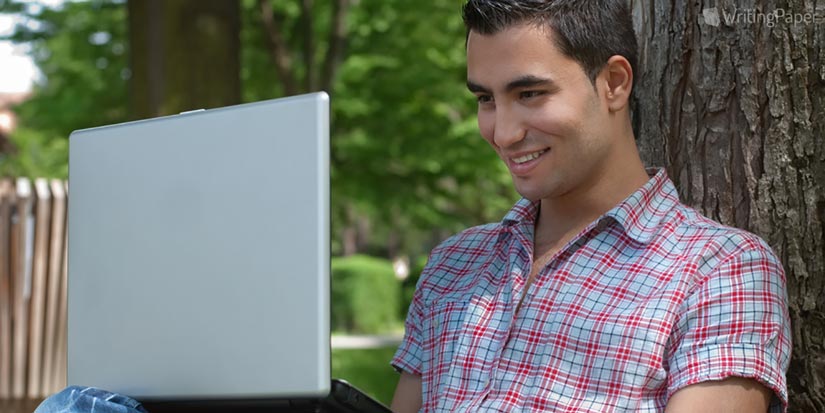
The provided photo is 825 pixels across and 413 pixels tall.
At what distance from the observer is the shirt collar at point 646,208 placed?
222cm

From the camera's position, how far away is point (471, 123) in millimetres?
10242

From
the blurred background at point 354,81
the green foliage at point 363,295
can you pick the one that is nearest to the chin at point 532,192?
the blurred background at point 354,81

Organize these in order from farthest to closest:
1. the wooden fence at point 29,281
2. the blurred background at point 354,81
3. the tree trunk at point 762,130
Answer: the blurred background at point 354,81 → the wooden fence at point 29,281 → the tree trunk at point 762,130

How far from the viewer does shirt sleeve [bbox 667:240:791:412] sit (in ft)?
6.44

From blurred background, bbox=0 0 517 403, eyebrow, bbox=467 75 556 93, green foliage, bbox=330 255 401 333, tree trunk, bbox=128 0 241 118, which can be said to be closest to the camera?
eyebrow, bbox=467 75 556 93

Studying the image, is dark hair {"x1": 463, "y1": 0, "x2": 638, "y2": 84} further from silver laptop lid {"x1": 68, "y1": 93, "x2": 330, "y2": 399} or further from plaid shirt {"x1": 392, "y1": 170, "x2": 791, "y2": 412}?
silver laptop lid {"x1": 68, "y1": 93, "x2": 330, "y2": 399}

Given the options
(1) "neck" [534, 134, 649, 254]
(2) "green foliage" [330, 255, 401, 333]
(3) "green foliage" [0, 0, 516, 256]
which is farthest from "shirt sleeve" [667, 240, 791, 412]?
(2) "green foliage" [330, 255, 401, 333]

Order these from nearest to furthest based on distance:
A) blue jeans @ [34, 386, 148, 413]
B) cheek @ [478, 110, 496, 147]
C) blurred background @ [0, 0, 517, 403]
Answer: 1. blue jeans @ [34, 386, 148, 413]
2. cheek @ [478, 110, 496, 147]
3. blurred background @ [0, 0, 517, 403]

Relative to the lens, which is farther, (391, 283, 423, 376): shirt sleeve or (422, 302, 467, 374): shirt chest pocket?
(391, 283, 423, 376): shirt sleeve

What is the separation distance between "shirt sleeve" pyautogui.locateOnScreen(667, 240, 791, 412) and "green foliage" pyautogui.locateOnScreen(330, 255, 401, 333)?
15387 mm

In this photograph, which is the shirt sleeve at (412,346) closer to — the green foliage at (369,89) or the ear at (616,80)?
the ear at (616,80)

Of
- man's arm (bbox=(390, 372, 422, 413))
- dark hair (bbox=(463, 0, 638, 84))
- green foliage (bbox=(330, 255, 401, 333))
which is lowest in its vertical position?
green foliage (bbox=(330, 255, 401, 333))

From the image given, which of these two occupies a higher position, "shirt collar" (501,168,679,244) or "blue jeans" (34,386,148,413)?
"shirt collar" (501,168,679,244)

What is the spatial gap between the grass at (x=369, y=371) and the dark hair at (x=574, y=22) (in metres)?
6.69
